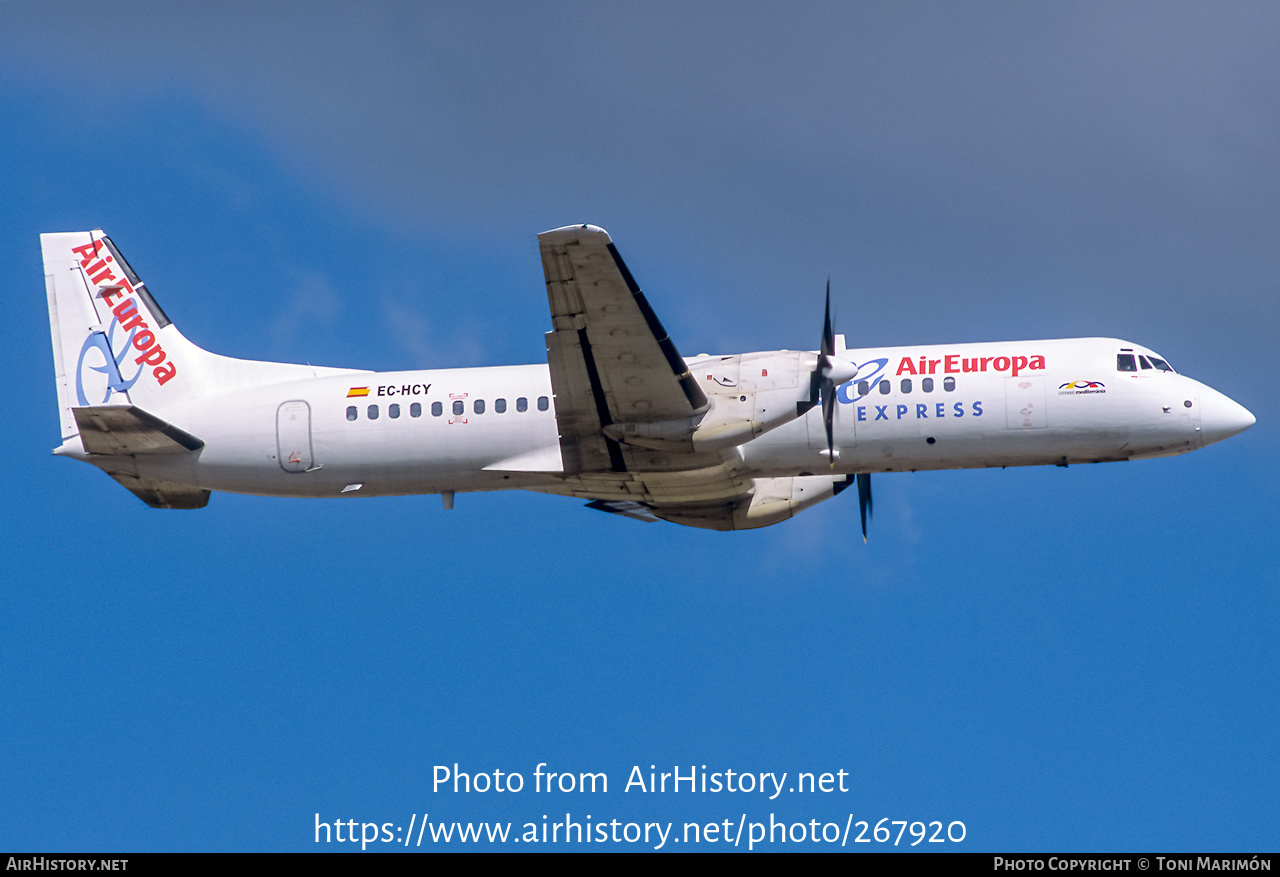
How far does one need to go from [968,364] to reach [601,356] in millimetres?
7097

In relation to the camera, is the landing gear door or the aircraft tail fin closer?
the landing gear door

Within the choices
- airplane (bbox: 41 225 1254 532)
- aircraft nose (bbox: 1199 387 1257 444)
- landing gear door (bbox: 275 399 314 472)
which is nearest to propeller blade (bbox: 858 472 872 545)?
airplane (bbox: 41 225 1254 532)

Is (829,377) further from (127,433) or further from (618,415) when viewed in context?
(127,433)

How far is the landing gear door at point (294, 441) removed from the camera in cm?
2775

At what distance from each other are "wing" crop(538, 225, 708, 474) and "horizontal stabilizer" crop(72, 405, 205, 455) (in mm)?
7988

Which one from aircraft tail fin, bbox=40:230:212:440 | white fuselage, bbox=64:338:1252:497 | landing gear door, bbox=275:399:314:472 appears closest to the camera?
white fuselage, bbox=64:338:1252:497

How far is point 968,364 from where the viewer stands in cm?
2641

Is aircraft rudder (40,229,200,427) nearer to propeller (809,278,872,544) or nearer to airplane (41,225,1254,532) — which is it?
airplane (41,225,1254,532)

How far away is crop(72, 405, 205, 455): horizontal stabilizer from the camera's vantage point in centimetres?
2680

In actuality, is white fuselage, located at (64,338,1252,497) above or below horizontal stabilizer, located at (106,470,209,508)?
above
